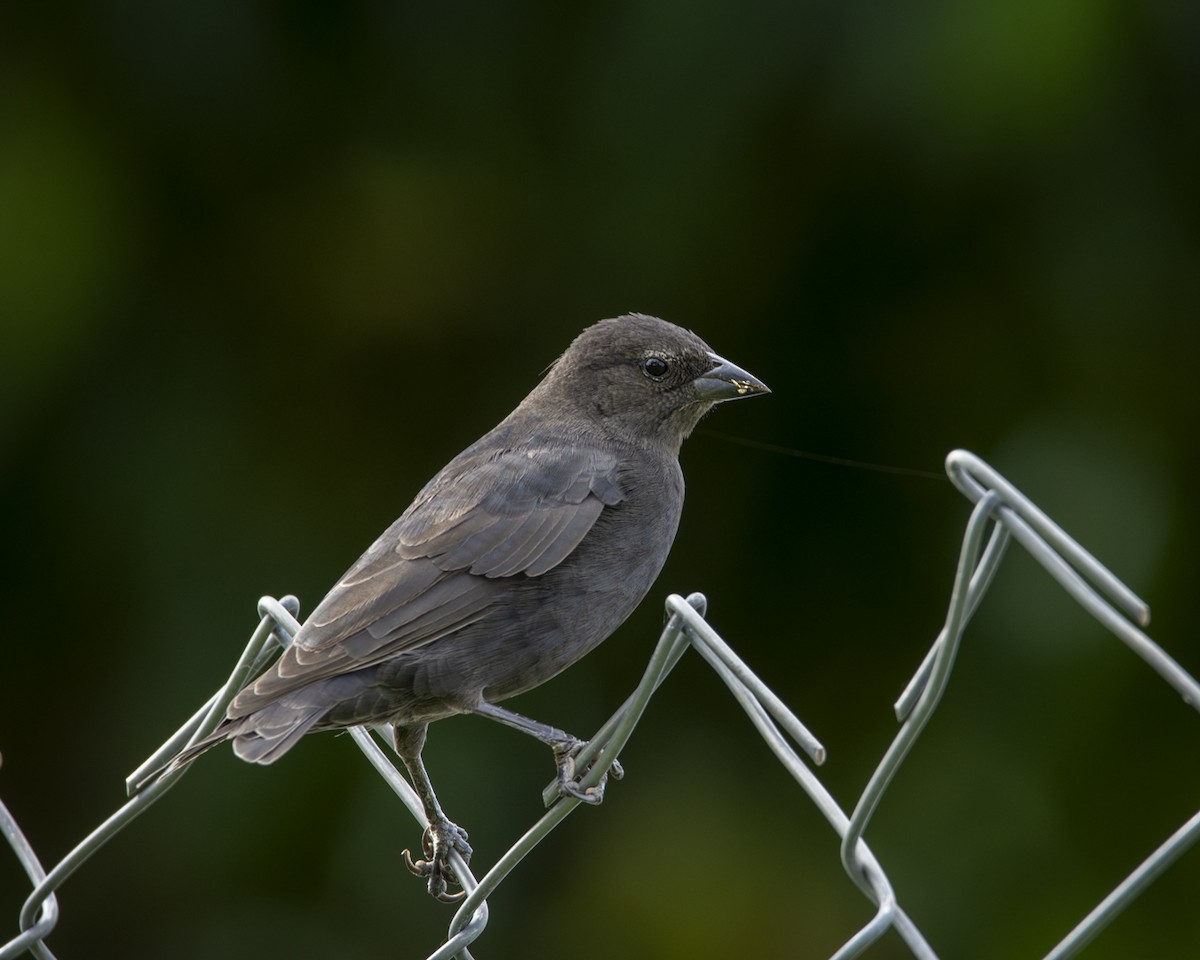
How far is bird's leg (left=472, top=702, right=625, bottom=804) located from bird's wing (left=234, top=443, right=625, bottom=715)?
0.77ft

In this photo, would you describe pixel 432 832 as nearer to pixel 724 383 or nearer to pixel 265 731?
pixel 265 731

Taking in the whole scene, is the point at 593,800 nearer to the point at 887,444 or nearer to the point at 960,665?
the point at 960,665

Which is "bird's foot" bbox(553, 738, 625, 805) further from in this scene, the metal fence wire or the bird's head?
the bird's head

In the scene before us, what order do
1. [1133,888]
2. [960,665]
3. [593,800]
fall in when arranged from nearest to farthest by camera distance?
[1133,888]
[593,800]
[960,665]

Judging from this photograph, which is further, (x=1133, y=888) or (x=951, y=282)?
(x=951, y=282)

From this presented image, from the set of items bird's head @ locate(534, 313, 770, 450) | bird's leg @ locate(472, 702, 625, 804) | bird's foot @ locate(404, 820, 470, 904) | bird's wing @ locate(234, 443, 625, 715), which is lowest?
bird's foot @ locate(404, 820, 470, 904)

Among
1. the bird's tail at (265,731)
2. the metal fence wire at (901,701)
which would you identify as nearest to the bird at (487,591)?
the bird's tail at (265,731)

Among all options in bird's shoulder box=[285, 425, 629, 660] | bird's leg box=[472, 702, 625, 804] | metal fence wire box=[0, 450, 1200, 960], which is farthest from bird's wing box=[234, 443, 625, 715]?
metal fence wire box=[0, 450, 1200, 960]

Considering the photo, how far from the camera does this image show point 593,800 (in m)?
2.53

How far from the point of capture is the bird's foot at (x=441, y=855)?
3.75 m

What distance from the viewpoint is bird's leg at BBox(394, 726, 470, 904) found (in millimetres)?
3777

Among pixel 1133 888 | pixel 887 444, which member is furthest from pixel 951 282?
pixel 1133 888

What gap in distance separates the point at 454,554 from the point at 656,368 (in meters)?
1.03

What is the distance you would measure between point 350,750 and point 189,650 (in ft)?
2.04
